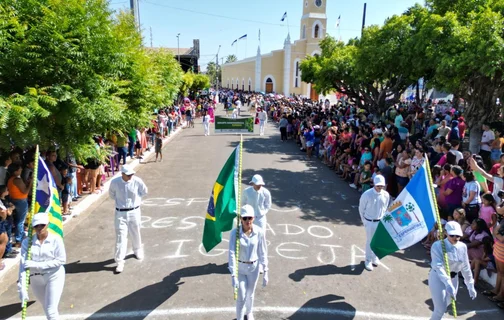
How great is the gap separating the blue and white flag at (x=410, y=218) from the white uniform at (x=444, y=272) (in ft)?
1.30

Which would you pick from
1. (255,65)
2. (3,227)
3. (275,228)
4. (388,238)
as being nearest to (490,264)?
(388,238)

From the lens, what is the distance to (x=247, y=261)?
493 centimetres

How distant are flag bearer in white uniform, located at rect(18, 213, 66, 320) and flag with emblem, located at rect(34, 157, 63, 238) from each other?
0.39m

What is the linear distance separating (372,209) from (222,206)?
270 centimetres

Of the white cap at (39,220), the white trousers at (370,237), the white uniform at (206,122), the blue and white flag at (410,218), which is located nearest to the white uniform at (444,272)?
the blue and white flag at (410,218)

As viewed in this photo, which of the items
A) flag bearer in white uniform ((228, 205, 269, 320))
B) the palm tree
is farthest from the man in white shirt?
flag bearer in white uniform ((228, 205, 269, 320))

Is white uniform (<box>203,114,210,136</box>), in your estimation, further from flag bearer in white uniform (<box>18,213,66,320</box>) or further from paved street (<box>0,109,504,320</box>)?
flag bearer in white uniform (<box>18,213,66,320</box>)

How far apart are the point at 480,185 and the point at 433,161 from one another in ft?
7.02

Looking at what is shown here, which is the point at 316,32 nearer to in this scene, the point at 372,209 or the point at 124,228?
the point at 372,209

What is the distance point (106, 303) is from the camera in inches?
220

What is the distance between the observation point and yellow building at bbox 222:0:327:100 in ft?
183

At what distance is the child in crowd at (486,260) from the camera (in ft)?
20.4

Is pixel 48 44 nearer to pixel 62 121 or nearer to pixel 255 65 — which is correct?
pixel 62 121

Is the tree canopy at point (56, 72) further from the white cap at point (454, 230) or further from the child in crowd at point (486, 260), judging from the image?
the child in crowd at point (486, 260)
